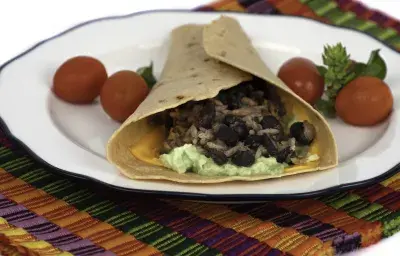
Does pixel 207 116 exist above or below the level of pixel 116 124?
above

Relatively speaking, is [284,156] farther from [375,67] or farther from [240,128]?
[375,67]

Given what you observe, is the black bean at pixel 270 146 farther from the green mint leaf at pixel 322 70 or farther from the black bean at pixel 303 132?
the green mint leaf at pixel 322 70

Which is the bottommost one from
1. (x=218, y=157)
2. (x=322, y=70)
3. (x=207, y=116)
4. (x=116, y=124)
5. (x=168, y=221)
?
(x=168, y=221)

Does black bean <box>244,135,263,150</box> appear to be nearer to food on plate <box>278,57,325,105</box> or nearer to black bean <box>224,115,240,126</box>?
black bean <box>224,115,240,126</box>

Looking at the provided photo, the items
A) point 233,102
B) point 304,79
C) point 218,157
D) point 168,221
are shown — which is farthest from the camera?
point 304,79

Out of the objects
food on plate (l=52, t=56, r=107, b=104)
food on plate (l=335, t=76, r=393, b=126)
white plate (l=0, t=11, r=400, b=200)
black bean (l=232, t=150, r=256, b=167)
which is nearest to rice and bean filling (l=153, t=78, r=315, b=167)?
black bean (l=232, t=150, r=256, b=167)

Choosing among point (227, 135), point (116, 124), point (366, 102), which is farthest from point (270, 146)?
point (116, 124)

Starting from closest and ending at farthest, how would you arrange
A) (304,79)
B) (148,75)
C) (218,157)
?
1. (218,157)
2. (304,79)
3. (148,75)
